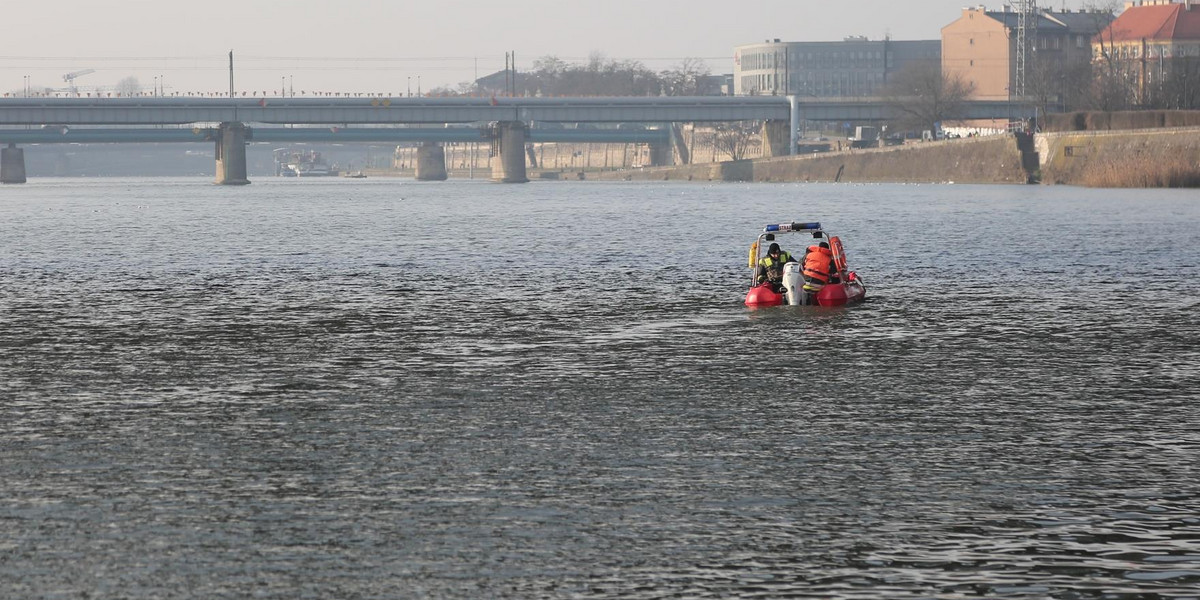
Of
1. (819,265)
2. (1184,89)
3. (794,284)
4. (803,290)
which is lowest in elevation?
(803,290)

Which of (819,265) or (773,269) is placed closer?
(819,265)

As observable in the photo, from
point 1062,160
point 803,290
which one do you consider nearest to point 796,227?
point 803,290

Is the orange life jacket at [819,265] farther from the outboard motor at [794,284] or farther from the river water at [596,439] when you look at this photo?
the river water at [596,439]

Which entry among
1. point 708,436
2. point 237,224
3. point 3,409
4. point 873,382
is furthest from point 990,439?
point 237,224

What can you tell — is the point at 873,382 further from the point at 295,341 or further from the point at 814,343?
the point at 295,341

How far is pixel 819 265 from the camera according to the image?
4300 cm

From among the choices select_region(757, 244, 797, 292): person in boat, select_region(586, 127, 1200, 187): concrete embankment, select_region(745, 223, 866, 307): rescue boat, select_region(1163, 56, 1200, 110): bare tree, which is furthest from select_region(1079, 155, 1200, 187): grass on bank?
select_region(757, 244, 797, 292): person in boat

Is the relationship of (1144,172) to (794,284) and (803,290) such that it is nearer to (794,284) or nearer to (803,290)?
(803,290)

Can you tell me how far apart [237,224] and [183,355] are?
72.2 meters

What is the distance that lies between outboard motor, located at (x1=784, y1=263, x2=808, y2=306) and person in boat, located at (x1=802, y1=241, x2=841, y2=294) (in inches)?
9.9

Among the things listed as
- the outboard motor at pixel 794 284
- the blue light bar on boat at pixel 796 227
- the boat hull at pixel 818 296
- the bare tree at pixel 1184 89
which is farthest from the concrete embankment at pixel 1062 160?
the outboard motor at pixel 794 284

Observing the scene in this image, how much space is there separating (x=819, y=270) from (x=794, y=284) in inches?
37.5

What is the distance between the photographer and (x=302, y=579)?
51.2 feet

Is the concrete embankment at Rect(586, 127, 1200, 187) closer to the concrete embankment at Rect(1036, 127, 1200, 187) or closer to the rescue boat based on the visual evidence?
the concrete embankment at Rect(1036, 127, 1200, 187)
